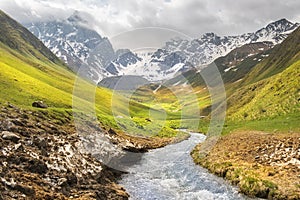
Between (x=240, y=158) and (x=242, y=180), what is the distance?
28.0 ft

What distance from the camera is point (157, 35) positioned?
A: 41.7 m

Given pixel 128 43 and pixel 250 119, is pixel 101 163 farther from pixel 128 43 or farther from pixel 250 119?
pixel 250 119

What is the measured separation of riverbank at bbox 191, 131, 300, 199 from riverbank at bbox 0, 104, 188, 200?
477 inches

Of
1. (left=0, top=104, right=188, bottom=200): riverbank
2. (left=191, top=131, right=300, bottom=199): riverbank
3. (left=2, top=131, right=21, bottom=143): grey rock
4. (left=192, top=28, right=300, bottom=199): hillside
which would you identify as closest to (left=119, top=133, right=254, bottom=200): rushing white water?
(left=191, top=131, right=300, bottom=199): riverbank

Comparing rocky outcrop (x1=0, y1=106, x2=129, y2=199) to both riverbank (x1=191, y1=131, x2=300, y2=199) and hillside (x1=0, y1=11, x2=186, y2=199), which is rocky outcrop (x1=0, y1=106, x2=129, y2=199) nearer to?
hillside (x1=0, y1=11, x2=186, y2=199)

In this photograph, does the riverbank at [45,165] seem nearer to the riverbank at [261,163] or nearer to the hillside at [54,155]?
the hillside at [54,155]

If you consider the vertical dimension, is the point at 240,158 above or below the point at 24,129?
above

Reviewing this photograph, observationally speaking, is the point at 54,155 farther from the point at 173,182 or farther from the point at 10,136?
the point at 173,182

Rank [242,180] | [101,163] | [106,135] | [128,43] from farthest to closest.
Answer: [106,135] < [101,163] < [128,43] < [242,180]

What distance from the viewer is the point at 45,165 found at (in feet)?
109

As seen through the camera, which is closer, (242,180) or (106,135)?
(242,180)

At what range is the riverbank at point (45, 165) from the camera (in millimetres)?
28078

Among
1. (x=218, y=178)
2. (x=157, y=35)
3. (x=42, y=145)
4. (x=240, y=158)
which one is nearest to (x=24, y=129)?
(x=42, y=145)

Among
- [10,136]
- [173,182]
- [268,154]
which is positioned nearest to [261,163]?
[268,154]
